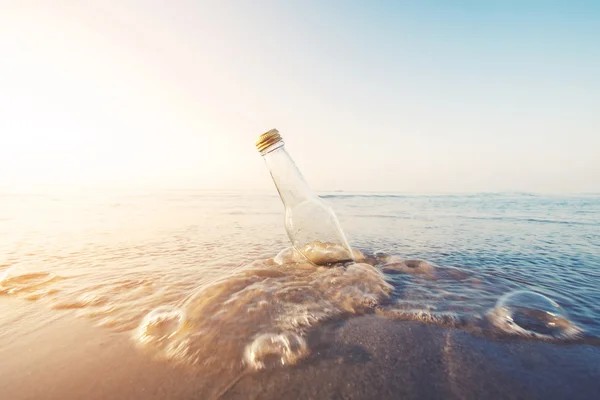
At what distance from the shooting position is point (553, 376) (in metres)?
1.18

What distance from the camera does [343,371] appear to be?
1.22m

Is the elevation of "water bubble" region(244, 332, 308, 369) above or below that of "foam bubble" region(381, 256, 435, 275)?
above

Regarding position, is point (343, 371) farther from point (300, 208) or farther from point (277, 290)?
point (300, 208)

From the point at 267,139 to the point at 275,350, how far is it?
5.61ft

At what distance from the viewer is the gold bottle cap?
2455 mm

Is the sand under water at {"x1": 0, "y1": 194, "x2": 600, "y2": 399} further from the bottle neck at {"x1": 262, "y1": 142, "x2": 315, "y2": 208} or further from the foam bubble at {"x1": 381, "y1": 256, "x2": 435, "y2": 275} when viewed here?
the bottle neck at {"x1": 262, "y1": 142, "x2": 315, "y2": 208}

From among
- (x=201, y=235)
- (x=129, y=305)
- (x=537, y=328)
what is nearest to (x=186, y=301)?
(x=129, y=305)

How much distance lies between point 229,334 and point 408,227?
575cm

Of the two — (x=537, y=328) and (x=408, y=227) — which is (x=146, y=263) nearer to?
(x=537, y=328)

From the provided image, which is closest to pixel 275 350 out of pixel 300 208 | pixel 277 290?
pixel 277 290

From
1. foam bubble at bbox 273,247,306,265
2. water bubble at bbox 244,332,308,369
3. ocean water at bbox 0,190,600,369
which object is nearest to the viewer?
water bubble at bbox 244,332,308,369

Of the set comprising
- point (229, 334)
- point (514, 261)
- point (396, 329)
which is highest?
point (229, 334)

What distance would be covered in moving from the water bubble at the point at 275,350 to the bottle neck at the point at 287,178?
1.43 m

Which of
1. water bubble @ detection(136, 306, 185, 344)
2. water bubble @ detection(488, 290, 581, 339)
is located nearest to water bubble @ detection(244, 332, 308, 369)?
water bubble @ detection(136, 306, 185, 344)
